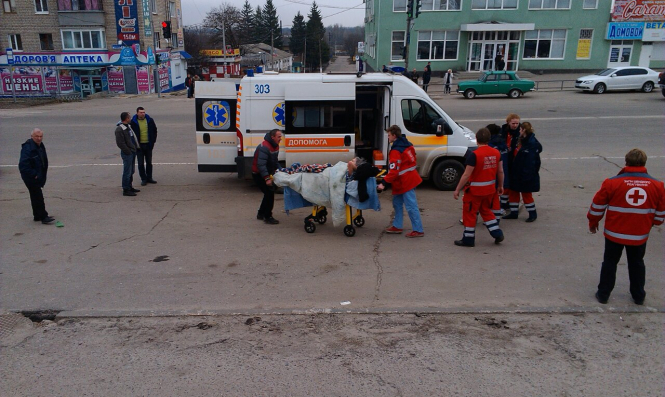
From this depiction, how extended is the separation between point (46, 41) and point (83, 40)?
10.1 feet

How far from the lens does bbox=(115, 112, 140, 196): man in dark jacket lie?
10.4 m

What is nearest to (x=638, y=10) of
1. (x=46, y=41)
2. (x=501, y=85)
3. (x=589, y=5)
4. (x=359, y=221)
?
(x=589, y=5)

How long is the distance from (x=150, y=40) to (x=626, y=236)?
140ft

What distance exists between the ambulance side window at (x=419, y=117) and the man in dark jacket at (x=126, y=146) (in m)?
5.72

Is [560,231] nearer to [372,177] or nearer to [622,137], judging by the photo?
[372,177]

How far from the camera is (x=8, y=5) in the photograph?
40.1 m

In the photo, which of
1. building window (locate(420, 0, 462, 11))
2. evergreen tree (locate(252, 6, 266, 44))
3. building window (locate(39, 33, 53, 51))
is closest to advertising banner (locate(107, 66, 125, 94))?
building window (locate(39, 33, 53, 51))

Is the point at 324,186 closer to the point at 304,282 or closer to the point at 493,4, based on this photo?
the point at 304,282

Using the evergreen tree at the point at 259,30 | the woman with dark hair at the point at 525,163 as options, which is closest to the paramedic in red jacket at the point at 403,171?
the woman with dark hair at the point at 525,163

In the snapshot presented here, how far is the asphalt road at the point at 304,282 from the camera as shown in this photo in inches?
185

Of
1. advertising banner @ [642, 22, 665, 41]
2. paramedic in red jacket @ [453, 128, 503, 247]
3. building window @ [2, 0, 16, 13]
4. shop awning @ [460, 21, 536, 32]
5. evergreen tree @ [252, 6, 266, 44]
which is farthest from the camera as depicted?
evergreen tree @ [252, 6, 266, 44]

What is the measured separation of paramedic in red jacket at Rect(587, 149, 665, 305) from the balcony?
43026 mm

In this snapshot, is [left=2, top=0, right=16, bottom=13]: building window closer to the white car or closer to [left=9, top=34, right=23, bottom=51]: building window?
[left=9, top=34, right=23, bottom=51]: building window

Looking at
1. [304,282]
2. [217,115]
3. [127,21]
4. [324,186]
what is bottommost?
[304,282]
